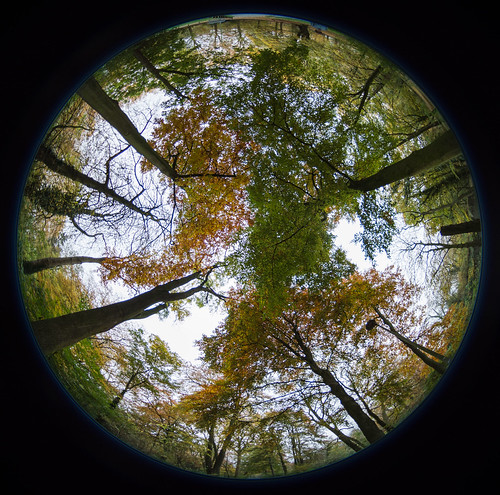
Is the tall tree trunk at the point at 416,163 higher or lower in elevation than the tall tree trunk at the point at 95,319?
higher

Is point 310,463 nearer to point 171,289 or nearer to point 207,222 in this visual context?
point 171,289

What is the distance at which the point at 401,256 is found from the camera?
11.0ft

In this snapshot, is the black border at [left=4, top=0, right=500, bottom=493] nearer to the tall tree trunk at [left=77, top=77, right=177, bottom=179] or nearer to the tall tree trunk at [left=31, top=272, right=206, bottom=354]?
the tall tree trunk at [left=31, top=272, right=206, bottom=354]

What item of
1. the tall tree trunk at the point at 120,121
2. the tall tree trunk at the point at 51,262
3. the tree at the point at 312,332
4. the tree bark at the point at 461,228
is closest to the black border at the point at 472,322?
the tree bark at the point at 461,228

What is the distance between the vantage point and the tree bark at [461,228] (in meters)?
2.96

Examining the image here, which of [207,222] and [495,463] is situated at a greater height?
[207,222]

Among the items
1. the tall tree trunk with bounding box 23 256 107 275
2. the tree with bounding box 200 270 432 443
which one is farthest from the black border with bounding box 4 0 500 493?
the tree with bounding box 200 270 432 443

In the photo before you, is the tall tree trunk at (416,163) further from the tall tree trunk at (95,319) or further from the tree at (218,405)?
the tree at (218,405)

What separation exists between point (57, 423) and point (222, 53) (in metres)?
4.07

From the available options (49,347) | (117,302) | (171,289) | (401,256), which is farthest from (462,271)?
(49,347)

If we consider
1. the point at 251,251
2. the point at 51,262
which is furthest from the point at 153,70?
the point at 51,262

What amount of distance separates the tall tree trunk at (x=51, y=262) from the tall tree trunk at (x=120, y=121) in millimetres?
1256

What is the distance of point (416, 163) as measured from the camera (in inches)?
123

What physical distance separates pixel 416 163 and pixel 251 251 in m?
1.96
